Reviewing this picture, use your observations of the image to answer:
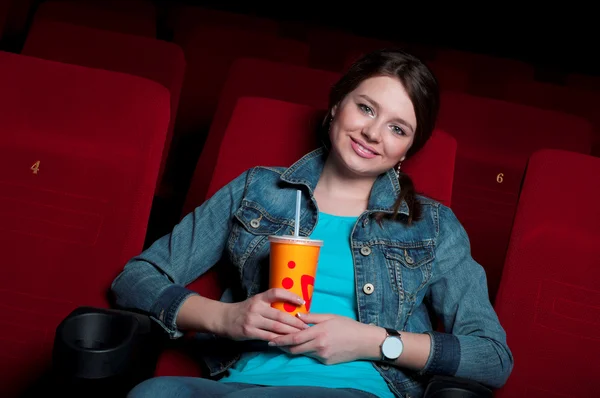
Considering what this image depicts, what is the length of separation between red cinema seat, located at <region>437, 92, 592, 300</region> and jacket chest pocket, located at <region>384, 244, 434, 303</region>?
456mm

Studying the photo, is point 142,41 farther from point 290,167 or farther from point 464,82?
point 464,82

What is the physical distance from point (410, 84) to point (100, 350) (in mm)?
540

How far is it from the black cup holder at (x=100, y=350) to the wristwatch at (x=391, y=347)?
0.27 meters

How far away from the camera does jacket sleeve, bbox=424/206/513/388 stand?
89cm

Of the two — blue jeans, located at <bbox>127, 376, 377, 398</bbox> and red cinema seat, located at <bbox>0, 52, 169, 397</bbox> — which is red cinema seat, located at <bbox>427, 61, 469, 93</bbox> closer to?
red cinema seat, located at <bbox>0, 52, 169, 397</bbox>

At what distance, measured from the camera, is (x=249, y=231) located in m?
1.02

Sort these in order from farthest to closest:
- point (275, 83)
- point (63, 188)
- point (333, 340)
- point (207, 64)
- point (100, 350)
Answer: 1. point (207, 64)
2. point (275, 83)
3. point (63, 188)
4. point (333, 340)
5. point (100, 350)

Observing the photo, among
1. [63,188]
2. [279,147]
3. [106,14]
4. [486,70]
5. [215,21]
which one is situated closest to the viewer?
[63,188]

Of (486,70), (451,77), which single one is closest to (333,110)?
(451,77)

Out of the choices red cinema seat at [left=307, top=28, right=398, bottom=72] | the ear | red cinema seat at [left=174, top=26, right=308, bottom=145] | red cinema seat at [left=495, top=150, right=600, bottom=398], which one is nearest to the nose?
the ear

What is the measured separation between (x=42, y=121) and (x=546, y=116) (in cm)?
97

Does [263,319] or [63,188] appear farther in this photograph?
[63,188]

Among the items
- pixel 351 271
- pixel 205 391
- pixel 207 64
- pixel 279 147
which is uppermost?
pixel 207 64

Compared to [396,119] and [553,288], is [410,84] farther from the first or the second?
[553,288]
